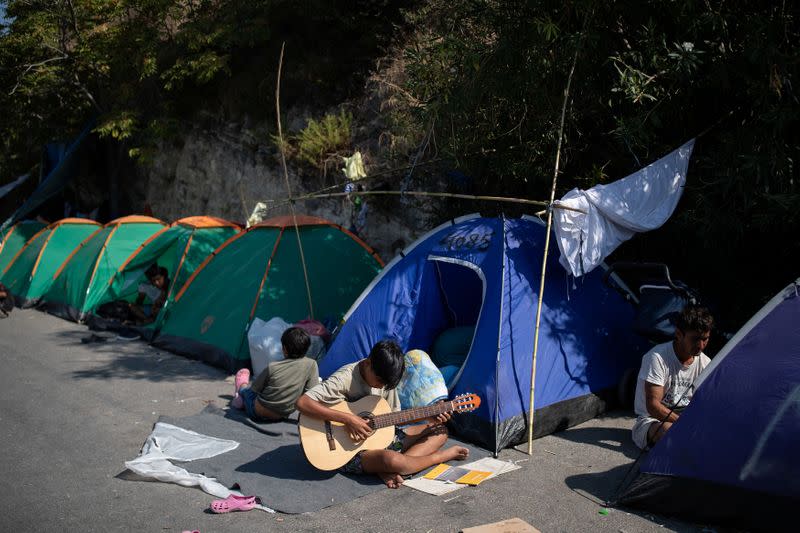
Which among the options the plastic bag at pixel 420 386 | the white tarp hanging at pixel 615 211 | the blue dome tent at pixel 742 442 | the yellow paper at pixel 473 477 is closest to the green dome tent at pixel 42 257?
the plastic bag at pixel 420 386

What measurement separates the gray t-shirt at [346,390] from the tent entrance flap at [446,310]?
4.49ft

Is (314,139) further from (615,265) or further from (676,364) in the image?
(676,364)

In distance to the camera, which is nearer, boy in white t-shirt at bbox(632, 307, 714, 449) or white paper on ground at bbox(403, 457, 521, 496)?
white paper on ground at bbox(403, 457, 521, 496)

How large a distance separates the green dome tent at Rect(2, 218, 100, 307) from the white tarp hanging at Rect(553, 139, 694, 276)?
9.00 metres

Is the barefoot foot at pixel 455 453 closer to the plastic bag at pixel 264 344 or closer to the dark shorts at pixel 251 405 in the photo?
the dark shorts at pixel 251 405

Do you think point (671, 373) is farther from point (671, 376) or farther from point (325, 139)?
point (325, 139)

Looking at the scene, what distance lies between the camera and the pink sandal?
420cm

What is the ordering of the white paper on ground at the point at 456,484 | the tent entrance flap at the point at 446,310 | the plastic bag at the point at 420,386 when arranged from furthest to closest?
the tent entrance flap at the point at 446,310
the plastic bag at the point at 420,386
the white paper on ground at the point at 456,484

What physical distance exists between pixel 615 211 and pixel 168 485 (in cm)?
379

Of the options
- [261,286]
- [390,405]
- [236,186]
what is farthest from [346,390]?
[236,186]

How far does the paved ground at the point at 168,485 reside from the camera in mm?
4062

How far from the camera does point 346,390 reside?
15.2 feet

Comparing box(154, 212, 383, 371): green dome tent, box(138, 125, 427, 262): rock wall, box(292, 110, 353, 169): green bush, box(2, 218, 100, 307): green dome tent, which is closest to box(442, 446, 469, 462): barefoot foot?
box(154, 212, 383, 371): green dome tent

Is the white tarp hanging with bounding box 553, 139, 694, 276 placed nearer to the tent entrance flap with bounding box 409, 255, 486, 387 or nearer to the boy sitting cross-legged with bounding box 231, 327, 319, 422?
→ the tent entrance flap with bounding box 409, 255, 486, 387
